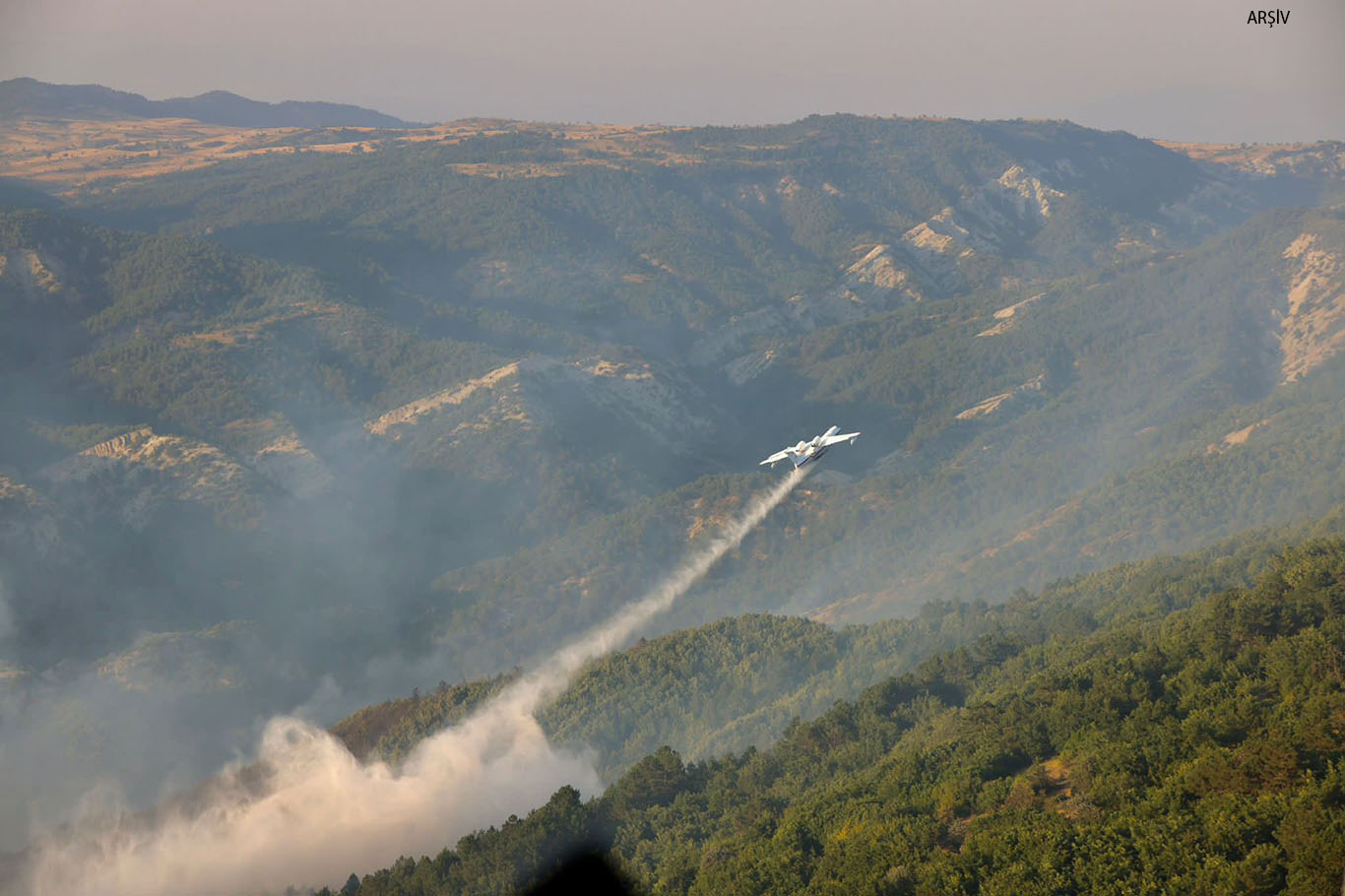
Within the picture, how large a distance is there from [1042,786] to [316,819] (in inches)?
4218

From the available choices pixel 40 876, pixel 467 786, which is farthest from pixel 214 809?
pixel 467 786

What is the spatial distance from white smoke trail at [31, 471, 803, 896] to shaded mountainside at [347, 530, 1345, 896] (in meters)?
28.9

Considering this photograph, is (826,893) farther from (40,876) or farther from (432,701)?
(40,876)

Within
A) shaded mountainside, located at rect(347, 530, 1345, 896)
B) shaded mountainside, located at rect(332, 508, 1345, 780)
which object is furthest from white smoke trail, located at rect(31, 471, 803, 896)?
shaded mountainside, located at rect(347, 530, 1345, 896)

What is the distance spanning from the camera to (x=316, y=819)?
166125 mm

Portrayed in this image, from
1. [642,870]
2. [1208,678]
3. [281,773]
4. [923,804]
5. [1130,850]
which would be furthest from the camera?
[281,773]

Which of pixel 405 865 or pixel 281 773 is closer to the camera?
pixel 405 865

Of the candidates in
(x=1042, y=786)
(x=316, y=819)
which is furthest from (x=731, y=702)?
(x=1042, y=786)

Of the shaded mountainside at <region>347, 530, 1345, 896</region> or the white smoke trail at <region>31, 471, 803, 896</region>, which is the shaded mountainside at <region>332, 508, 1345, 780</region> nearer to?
the white smoke trail at <region>31, 471, 803, 896</region>

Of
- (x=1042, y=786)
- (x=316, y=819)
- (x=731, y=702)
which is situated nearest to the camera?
(x=1042, y=786)

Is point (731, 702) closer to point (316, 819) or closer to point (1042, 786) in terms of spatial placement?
point (316, 819)

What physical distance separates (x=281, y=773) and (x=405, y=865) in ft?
222

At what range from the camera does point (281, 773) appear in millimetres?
187500

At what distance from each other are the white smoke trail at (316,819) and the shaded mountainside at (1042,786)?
94.7ft
